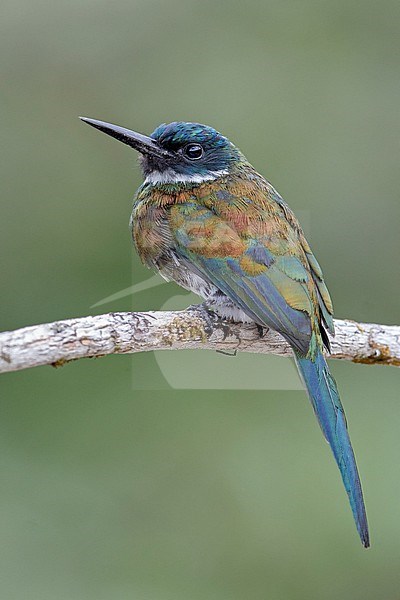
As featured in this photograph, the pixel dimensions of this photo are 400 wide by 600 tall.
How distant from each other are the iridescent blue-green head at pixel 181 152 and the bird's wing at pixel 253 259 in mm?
189

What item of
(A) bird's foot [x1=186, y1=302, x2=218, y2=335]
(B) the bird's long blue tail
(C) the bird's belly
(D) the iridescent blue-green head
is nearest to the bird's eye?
(D) the iridescent blue-green head

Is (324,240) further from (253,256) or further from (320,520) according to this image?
(253,256)

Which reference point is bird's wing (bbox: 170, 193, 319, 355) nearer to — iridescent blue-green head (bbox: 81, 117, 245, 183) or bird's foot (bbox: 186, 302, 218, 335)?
bird's foot (bbox: 186, 302, 218, 335)

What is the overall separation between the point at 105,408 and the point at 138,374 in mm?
186

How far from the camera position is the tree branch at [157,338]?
6.64ft

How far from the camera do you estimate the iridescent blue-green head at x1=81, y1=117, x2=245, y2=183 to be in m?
2.85

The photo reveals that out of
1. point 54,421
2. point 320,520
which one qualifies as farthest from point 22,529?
point 320,520

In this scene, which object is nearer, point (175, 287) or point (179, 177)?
point (179, 177)

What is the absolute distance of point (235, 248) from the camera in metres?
2.54

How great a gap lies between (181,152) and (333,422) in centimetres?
95
